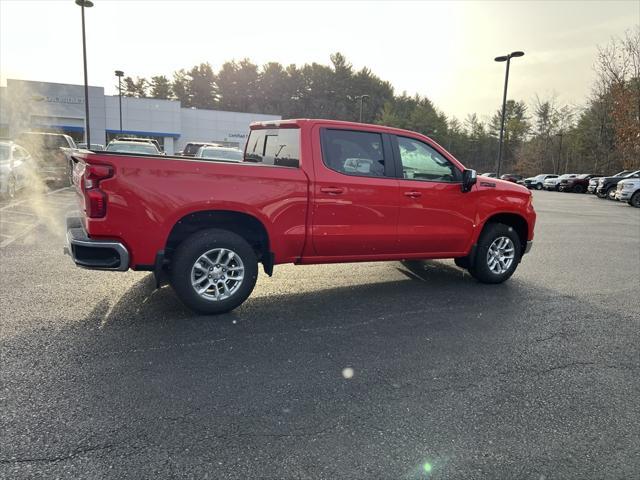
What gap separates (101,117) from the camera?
46.3 m

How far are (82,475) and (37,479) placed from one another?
203 millimetres

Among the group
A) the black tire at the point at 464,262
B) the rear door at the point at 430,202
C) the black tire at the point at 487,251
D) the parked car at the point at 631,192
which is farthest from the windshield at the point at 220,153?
the parked car at the point at 631,192

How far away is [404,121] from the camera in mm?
77500

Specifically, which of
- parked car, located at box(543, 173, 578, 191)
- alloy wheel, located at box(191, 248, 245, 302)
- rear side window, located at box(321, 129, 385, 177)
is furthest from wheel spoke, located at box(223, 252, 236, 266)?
parked car, located at box(543, 173, 578, 191)

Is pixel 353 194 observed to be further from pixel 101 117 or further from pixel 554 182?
pixel 101 117

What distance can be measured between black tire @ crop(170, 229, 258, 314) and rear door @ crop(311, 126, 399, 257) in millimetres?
774

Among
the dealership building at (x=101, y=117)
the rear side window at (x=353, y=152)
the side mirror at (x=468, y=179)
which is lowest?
the side mirror at (x=468, y=179)

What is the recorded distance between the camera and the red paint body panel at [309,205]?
4242mm

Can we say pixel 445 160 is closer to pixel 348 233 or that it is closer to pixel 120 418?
pixel 348 233

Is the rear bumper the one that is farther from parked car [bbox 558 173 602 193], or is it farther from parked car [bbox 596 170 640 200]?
parked car [bbox 558 173 602 193]

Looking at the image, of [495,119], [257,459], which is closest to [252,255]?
[257,459]

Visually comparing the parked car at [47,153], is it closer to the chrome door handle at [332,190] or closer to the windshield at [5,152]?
the windshield at [5,152]

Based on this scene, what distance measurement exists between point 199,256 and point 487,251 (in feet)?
12.4

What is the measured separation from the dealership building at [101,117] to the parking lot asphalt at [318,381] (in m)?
41.4
